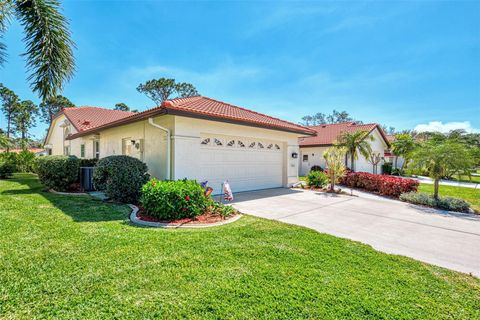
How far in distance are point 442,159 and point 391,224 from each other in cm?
482

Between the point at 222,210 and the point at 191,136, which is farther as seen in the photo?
the point at 191,136

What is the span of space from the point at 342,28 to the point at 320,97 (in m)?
11.8

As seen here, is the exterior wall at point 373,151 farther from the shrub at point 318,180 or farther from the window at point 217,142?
the window at point 217,142

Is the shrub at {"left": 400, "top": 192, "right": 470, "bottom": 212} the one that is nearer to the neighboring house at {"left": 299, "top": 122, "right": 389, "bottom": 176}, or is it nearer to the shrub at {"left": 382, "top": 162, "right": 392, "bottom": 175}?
the neighboring house at {"left": 299, "top": 122, "right": 389, "bottom": 176}

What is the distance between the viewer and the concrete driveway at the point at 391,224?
448cm

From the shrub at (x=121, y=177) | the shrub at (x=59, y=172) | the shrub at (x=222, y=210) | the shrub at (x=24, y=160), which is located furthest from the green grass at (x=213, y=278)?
the shrub at (x=24, y=160)

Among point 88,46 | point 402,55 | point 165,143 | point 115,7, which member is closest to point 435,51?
point 402,55

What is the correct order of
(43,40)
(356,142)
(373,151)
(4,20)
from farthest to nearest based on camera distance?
(373,151) < (356,142) < (43,40) < (4,20)

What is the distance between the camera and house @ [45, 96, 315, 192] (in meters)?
8.70

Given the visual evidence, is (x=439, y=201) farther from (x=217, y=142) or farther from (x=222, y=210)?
(x=217, y=142)

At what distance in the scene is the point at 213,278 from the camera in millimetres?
3252

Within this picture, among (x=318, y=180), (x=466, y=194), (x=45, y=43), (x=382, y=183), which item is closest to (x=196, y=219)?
(x=45, y=43)

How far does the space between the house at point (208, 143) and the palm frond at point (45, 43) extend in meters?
2.68

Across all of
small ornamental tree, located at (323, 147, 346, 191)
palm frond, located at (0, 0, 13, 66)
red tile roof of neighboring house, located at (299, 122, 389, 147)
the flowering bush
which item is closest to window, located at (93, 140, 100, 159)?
palm frond, located at (0, 0, 13, 66)
